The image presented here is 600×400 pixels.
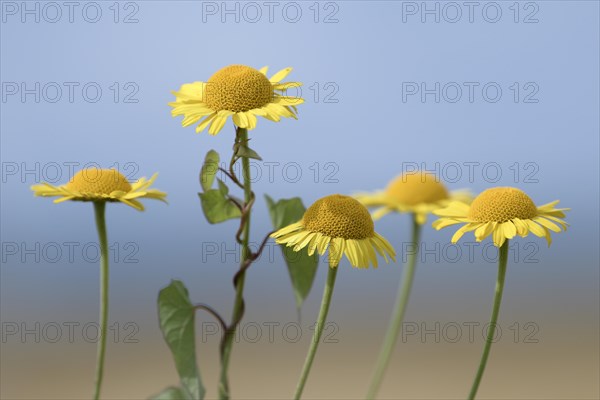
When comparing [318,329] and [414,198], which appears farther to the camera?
[414,198]

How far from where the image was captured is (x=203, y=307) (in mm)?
1318

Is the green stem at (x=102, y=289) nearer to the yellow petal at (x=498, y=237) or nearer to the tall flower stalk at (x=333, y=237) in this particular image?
the tall flower stalk at (x=333, y=237)

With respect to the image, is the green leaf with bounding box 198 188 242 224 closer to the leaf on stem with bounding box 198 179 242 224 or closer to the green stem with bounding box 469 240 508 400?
the leaf on stem with bounding box 198 179 242 224

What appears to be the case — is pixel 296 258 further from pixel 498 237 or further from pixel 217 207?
pixel 498 237

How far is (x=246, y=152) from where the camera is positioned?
1.21 meters

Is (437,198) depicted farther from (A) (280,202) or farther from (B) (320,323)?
(B) (320,323)

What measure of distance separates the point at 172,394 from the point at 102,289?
0.73 feet

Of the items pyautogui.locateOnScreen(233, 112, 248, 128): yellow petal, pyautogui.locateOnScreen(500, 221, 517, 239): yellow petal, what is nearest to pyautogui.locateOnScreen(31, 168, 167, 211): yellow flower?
pyautogui.locateOnScreen(233, 112, 248, 128): yellow petal

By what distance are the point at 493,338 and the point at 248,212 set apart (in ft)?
1.48

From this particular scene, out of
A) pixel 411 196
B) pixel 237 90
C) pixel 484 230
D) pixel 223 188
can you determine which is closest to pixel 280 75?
pixel 237 90

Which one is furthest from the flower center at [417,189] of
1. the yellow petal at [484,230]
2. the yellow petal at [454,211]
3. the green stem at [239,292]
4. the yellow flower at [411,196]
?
the green stem at [239,292]

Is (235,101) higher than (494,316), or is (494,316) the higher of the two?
(235,101)

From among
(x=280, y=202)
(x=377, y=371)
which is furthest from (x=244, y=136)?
(x=377, y=371)

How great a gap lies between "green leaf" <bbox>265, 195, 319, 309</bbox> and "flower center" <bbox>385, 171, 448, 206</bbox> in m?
0.66
